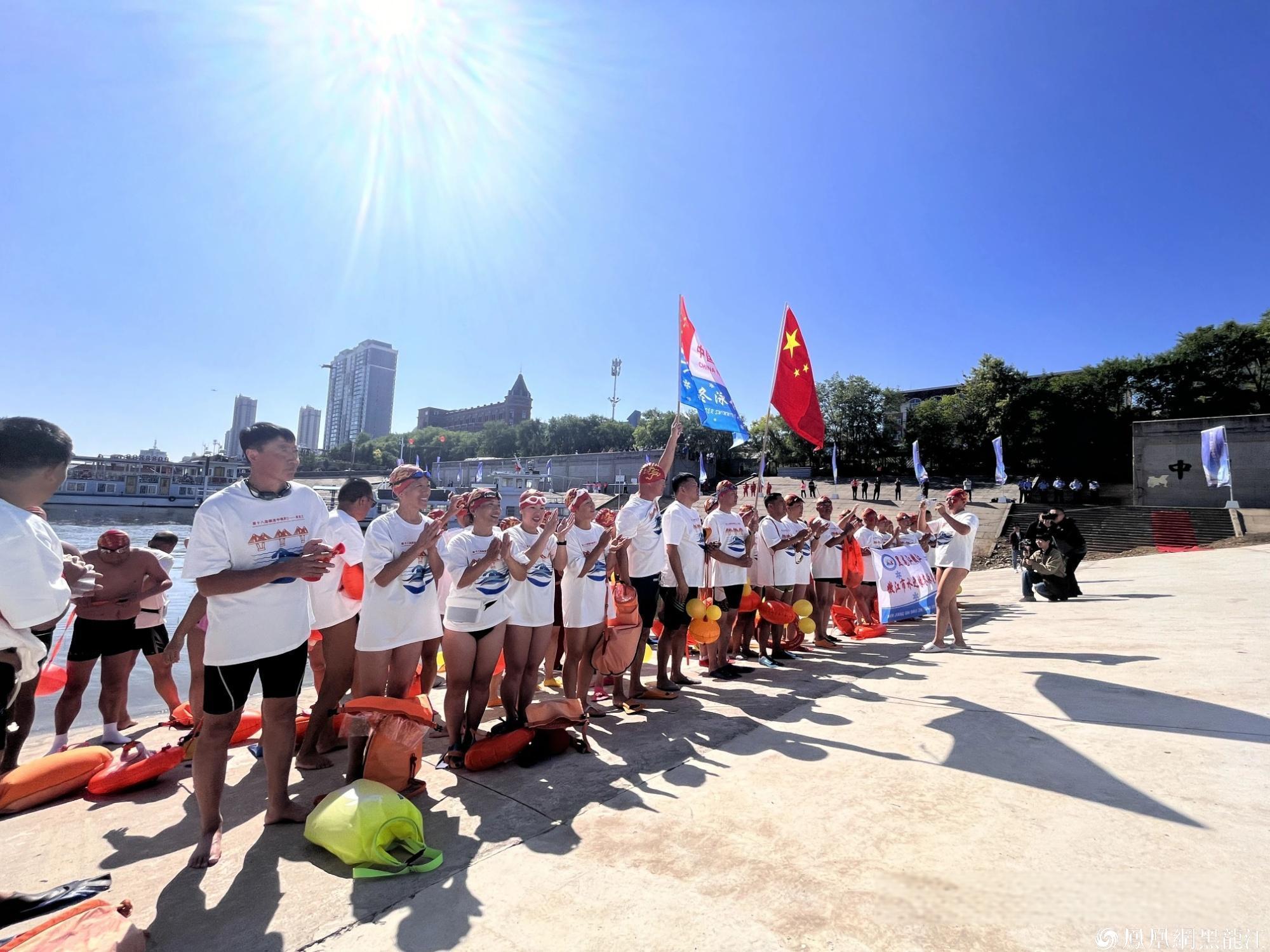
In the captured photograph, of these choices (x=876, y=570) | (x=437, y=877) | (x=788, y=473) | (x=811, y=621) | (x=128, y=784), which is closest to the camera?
(x=437, y=877)

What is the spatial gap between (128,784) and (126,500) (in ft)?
237

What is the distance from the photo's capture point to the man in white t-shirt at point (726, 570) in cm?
590

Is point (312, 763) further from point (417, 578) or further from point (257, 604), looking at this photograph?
point (257, 604)

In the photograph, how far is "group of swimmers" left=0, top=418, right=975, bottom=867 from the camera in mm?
2715

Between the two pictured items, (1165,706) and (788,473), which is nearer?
(1165,706)

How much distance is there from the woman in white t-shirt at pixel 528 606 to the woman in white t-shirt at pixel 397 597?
0.58 metres

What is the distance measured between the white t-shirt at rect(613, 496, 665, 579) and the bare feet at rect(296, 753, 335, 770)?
2580 millimetres

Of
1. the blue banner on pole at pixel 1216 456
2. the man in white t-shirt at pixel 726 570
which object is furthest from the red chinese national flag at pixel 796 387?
the blue banner on pole at pixel 1216 456

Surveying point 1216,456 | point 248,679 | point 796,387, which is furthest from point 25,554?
point 1216,456

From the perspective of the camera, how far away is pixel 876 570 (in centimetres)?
860

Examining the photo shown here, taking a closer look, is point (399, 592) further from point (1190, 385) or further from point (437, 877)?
point (1190, 385)

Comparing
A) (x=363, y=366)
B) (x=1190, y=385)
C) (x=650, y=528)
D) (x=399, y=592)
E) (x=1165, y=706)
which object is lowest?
(x=1165, y=706)

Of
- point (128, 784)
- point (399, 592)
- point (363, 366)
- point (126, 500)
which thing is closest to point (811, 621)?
point (399, 592)

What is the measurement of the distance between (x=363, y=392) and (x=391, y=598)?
160 meters
